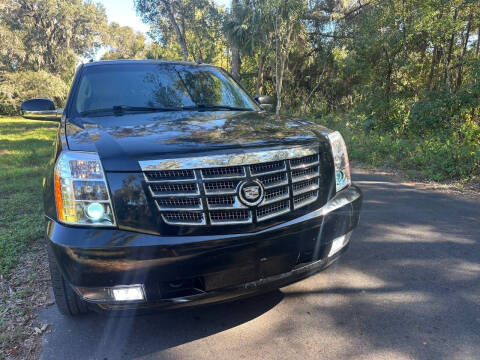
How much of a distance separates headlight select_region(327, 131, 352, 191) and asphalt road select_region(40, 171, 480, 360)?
33.5 inches

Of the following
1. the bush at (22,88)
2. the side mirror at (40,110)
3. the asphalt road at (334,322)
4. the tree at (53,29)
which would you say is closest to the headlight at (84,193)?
the asphalt road at (334,322)

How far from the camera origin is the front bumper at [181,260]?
1.83 metres

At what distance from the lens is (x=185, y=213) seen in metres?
1.92

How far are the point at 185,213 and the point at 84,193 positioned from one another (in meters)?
0.55

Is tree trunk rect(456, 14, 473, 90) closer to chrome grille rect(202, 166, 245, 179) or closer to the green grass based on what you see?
chrome grille rect(202, 166, 245, 179)

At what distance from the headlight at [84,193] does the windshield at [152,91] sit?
100 cm

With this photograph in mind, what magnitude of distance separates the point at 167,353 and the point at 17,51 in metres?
35.5

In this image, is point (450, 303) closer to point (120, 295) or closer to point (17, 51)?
point (120, 295)

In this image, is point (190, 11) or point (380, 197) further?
point (190, 11)

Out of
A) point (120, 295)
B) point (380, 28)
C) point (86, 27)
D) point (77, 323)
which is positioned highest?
point (86, 27)

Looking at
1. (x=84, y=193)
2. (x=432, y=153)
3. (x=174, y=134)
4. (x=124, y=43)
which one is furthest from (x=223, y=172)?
(x=124, y=43)

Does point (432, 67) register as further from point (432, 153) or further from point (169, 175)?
point (169, 175)

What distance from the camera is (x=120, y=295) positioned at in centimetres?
190

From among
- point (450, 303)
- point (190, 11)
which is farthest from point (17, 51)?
point (450, 303)
